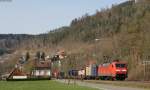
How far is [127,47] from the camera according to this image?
102 m

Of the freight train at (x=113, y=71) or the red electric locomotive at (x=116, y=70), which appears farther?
the freight train at (x=113, y=71)

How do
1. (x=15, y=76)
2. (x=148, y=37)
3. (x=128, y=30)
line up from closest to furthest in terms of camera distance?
(x=148, y=37) < (x=128, y=30) < (x=15, y=76)

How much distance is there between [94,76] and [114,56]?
243 inches

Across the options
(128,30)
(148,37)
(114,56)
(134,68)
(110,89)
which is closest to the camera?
(110,89)

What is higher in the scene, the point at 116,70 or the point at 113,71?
the point at 116,70

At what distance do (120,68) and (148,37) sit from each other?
7.47 meters

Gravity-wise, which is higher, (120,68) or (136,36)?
(136,36)

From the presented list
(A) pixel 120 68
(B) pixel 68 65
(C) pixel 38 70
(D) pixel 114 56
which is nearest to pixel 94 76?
(D) pixel 114 56

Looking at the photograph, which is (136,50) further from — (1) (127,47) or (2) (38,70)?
(2) (38,70)

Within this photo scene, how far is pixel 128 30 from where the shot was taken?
9994 centimetres

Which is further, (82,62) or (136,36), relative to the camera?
(82,62)

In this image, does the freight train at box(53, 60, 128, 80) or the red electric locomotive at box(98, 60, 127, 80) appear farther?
the freight train at box(53, 60, 128, 80)

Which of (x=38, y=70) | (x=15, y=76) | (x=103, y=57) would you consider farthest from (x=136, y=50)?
(x=38, y=70)

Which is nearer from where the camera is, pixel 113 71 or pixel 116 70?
pixel 116 70
